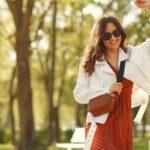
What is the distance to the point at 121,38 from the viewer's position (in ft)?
20.7

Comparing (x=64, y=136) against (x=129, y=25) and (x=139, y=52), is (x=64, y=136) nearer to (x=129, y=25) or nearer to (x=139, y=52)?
(x=129, y=25)

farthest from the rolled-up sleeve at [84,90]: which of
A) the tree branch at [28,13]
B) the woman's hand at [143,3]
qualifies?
the tree branch at [28,13]

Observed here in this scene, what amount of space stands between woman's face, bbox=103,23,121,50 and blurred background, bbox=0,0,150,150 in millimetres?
199

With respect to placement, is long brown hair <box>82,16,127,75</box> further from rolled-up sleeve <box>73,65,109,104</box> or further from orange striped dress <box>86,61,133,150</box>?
orange striped dress <box>86,61,133,150</box>

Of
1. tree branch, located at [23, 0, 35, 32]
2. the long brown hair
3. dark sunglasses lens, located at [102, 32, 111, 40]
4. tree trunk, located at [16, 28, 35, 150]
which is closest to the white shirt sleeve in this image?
the long brown hair

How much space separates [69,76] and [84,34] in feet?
25.8

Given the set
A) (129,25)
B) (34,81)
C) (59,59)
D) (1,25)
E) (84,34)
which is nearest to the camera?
(129,25)

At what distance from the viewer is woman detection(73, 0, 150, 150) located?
6.18m

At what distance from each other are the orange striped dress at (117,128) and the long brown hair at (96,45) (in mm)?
206

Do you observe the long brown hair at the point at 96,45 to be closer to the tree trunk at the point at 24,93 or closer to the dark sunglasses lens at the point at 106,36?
the dark sunglasses lens at the point at 106,36

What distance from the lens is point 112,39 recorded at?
20.4ft

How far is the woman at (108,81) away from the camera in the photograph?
243 inches

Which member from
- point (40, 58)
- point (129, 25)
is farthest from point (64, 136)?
point (129, 25)

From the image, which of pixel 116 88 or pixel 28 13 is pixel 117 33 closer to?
pixel 116 88
